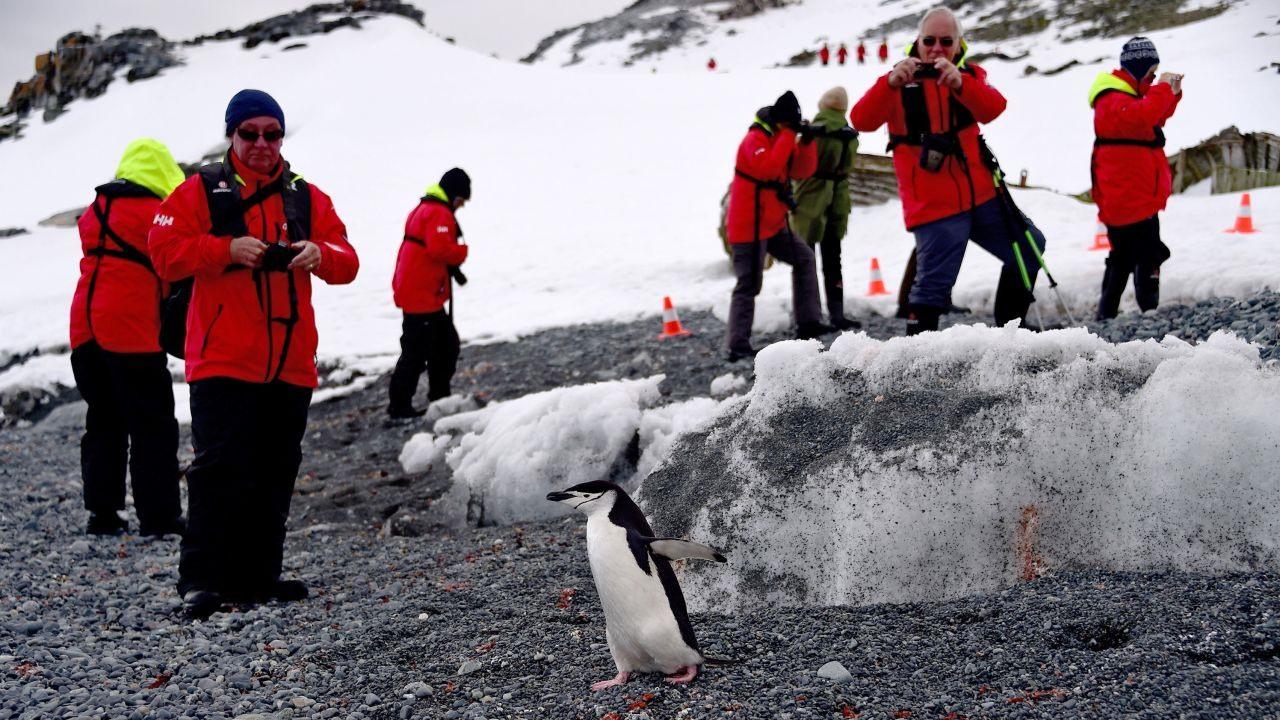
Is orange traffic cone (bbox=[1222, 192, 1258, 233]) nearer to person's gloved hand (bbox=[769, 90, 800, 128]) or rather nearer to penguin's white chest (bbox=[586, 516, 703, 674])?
person's gloved hand (bbox=[769, 90, 800, 128])

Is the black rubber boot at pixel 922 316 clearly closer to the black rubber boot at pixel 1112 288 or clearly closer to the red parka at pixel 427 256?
the black rubber boot at pixel 1112 288

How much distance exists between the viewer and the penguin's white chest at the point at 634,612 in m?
2.95

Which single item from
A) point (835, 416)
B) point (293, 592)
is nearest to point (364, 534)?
point (293, 592)

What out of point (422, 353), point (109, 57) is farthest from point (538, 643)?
point (109, 57)

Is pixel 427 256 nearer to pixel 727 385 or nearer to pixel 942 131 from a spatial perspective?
pixel 727 385

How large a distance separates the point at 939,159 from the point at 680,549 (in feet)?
10.5

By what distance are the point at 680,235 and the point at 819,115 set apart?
9.50m

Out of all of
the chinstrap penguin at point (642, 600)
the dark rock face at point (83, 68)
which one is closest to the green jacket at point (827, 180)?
the chinstrap penguin at point (642, 600)

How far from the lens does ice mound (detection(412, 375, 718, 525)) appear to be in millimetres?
5680

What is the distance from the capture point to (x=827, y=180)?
8.66 metres

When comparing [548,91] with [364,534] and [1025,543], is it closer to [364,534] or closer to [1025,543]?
Answer: [364,534]

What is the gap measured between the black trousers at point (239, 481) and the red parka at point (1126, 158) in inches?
222

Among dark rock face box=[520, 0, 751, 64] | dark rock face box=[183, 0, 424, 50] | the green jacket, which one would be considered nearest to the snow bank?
the green jacket

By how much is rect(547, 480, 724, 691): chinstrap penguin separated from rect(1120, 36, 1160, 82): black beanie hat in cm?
536
